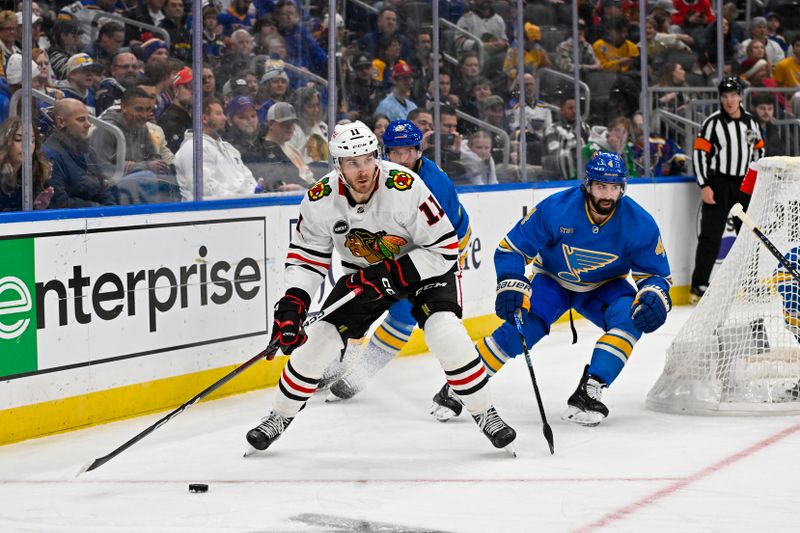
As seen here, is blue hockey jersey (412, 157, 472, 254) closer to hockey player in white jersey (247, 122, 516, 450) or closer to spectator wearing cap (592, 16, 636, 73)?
hockey player in white jersey (247, 122, 516, 450)

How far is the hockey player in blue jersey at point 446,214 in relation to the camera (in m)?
4.87

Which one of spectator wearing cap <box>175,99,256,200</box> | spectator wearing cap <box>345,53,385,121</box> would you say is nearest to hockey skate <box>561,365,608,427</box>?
spectator wearing cap <box>175,99,256,200</box>

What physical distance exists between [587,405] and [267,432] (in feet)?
3.97

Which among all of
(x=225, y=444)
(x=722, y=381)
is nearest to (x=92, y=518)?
(x=225, y=444)

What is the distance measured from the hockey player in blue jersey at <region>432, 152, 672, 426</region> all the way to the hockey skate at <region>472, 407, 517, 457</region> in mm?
554

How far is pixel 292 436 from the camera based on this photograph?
14.7 ft

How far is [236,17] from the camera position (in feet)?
18.7

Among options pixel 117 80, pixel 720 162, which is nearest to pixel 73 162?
pixel 117 80

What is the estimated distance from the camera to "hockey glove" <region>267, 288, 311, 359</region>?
12.7 feet

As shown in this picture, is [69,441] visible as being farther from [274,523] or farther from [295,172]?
[295,172]

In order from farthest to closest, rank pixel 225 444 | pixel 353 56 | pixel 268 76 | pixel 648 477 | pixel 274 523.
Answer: pixel 353 56 → pixel 268 76 → pixel 225 444 → pixel 648 477 → pixel 274 523

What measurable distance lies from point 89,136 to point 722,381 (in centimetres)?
259

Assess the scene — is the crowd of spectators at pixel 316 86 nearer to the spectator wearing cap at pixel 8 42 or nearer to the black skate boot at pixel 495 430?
the spectator wearing cap at pixel 8 42

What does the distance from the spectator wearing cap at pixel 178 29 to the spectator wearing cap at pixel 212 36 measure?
9 centimetres
